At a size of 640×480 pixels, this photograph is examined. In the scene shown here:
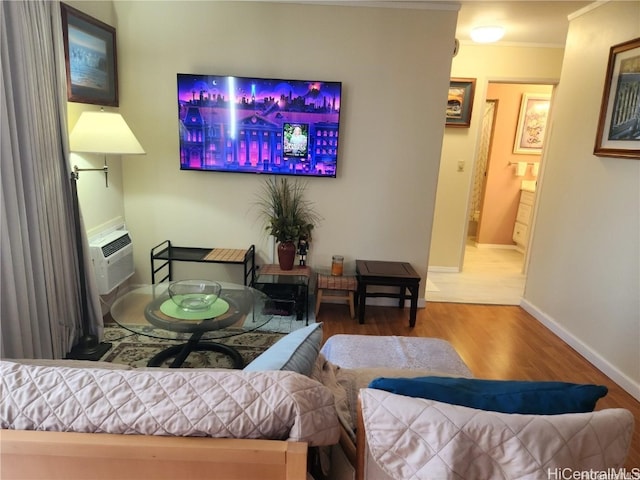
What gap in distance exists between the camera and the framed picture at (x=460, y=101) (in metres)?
4.36

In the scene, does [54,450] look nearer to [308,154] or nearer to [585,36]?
[308,154]

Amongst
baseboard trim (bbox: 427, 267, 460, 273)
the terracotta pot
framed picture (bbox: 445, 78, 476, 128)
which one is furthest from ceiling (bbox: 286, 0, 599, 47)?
baseboard trim (bbox: 427, 267, 460, 273)

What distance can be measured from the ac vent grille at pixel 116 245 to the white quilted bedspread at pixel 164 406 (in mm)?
2197

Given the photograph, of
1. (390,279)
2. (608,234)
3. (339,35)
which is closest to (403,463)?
(390,279)

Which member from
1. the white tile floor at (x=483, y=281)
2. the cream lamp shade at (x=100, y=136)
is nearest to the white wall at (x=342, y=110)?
the white tile floor at (x=483, y=281)

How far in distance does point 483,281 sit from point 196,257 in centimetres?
312

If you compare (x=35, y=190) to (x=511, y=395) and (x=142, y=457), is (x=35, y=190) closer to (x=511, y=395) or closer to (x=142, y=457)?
(x=142, y=457)

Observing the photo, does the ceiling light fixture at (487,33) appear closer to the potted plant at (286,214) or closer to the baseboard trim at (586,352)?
the potted plant at (286,214)

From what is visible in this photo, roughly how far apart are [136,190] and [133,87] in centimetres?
85

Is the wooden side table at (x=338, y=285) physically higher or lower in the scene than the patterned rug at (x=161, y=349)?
higher

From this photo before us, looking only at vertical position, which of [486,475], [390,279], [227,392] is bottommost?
[390,279]

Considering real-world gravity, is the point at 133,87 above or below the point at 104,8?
below

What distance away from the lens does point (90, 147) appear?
246cm

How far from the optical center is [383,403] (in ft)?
3.00
